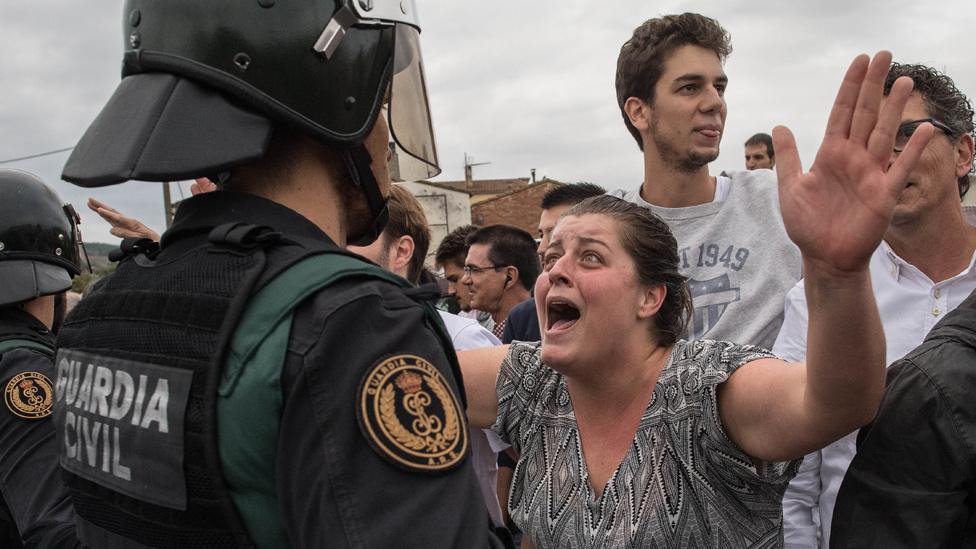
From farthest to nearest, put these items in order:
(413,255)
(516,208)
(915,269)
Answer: (516,208)
(413,255)
(915,269)

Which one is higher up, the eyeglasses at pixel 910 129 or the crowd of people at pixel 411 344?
the eyeglasses at pixel 910 129

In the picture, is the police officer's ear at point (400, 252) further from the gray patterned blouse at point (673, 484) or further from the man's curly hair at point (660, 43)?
the gray patterned blouse at point (673, 484)

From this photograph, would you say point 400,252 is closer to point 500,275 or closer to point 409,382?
point 500,275

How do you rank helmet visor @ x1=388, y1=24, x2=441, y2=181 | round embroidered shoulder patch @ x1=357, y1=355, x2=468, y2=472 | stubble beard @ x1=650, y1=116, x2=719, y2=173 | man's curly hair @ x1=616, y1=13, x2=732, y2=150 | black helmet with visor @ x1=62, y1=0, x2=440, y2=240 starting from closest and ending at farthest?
round embroidered shoulder patch @ x1=357, y1=355, x2=468, y2=472 < black helmet with visor @ x1=62, y1=0, x2=440, y2=240 < helmet visor @ x1=388, y1=24, x2=441, y2=181 < stubble beard @ x1=650, y1=116, x2=719, y2=173 < man's curly hair @ x1=616, y1=13, x2=732, y2=150

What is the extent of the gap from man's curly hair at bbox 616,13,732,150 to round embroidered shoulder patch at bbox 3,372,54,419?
269 cm


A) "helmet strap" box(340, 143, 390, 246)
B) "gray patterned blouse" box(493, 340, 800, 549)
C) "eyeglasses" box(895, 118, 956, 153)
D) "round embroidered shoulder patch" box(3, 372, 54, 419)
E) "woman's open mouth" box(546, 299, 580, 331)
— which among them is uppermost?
"eyeglasses" box(895, 118, 956, 153)

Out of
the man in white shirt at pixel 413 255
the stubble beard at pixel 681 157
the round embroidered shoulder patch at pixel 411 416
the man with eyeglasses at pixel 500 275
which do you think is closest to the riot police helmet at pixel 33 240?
the man in white shirt at pixel 413 255

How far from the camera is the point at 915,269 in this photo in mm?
2857


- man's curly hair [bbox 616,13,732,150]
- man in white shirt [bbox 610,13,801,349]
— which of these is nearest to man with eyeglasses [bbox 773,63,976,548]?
man in white shirt [bbox 610,13,801,349]

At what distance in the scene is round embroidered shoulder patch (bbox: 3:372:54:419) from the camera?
2246mm

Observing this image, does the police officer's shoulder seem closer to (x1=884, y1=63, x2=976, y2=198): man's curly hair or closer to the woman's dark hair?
the woman's dark hair

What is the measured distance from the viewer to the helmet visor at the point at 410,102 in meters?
1.72

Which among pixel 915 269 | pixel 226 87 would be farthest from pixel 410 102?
pixel 915 269

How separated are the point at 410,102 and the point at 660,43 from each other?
227 centimetres
